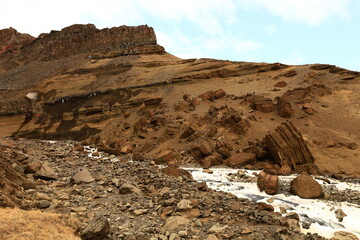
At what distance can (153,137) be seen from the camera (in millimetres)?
23719

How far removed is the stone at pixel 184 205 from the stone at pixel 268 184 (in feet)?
14.5

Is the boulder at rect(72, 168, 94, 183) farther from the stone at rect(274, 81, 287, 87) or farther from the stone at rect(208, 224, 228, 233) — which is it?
the stone at rect(274, 81, 287, 87)

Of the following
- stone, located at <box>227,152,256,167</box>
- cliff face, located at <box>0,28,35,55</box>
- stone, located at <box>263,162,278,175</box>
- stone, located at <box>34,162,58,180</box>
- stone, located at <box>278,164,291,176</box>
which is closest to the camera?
stone, located at <box>34,162,58,180</box>

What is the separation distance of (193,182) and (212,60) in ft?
91.1

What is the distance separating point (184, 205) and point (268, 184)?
15.9ft

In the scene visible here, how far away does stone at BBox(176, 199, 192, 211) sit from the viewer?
976cm

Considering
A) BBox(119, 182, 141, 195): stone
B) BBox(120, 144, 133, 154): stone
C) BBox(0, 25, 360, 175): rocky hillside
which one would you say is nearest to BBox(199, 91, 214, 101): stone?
BBox(0, 25, 360, 175): rocky hillside

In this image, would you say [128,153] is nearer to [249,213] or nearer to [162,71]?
[249,213]

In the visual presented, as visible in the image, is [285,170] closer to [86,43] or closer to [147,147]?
[147,147]

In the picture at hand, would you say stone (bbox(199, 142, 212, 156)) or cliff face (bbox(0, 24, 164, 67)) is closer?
stone (bbox(199, 142, 212, 156))

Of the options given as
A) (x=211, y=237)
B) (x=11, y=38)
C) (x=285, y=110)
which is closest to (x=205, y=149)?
(x=285, y=110)

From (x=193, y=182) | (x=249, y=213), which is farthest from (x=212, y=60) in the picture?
(x=249, y=213)

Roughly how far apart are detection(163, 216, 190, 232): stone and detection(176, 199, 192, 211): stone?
2.08 feet

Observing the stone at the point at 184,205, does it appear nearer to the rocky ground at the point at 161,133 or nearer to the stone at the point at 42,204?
the rocky ground at the point at 161,133
